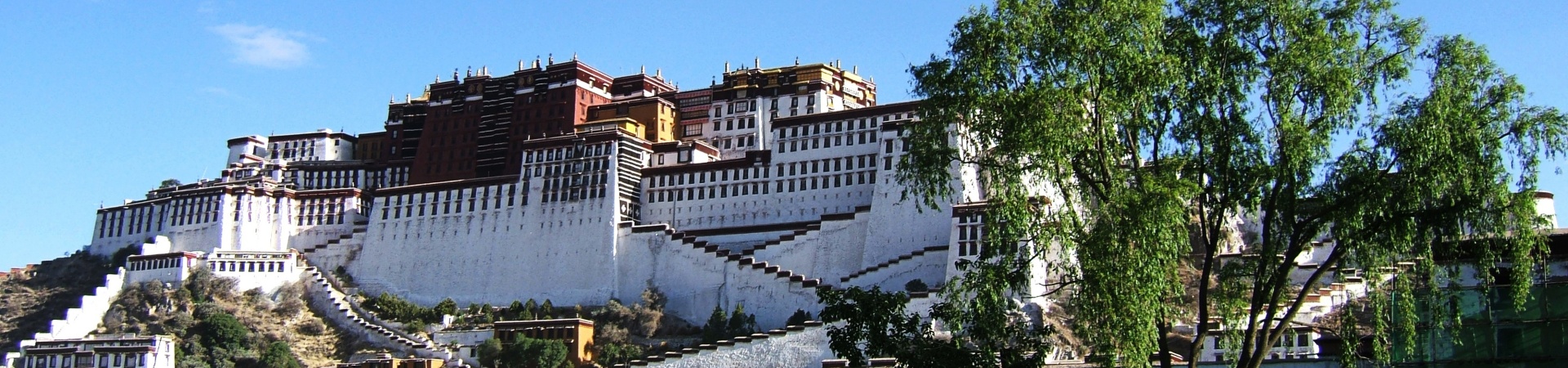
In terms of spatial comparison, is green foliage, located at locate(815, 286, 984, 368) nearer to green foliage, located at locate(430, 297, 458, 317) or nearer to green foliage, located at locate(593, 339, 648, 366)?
green foliage, located at locate(593, 339, 648, 366)

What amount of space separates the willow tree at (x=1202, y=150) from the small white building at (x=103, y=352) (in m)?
66.4

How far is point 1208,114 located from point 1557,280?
10010mm

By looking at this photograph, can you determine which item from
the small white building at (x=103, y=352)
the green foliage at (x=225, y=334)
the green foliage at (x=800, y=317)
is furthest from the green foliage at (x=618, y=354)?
the small white building at (x=103, y=352)

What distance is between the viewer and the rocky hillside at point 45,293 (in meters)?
100

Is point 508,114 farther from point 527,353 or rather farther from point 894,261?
point 894,261

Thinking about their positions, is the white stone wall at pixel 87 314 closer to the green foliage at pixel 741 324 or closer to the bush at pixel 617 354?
the bush at pixel 617 354

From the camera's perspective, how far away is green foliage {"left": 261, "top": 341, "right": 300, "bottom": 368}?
89.6m

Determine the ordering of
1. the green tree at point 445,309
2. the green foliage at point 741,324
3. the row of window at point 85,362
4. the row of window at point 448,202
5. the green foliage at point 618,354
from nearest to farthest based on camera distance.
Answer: the green foliage at point 618,354 → the green foliage at point 741,324 → the row of window at point 85,362 → the green tree at point 445,309 → the row of window at point 448,202

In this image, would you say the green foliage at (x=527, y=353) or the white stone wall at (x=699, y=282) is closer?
the green foliage at (x=527, y=353)

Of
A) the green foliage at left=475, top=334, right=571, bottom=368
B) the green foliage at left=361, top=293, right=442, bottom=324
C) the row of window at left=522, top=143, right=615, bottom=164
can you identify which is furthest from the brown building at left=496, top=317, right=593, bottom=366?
the row of window at left=522, top=143, right=615, bottom=164

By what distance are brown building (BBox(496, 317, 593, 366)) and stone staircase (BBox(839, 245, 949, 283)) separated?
12.1m

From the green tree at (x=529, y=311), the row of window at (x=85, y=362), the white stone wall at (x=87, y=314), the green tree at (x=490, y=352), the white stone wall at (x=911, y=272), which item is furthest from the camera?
the white stone wall at (x=87, y=314)

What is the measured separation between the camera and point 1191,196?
97.8 ft

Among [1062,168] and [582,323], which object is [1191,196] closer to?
[1062,168]
